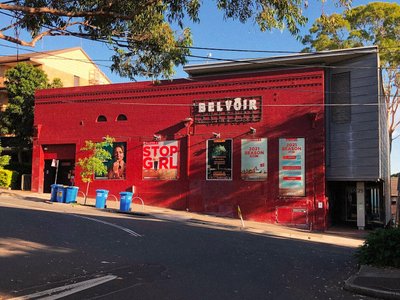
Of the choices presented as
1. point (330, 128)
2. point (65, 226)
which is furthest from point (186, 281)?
point (330, 128)

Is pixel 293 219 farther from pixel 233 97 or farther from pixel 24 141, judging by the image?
pixel 24 141

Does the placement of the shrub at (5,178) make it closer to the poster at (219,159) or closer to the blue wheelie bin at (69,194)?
the blue wheelie bin at (69,194)

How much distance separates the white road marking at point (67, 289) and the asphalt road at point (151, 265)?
0.02 meters

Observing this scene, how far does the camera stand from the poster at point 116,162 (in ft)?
98.7

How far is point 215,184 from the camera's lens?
27.6 meters

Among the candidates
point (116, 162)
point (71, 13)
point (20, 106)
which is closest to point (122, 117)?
point (116, 162)

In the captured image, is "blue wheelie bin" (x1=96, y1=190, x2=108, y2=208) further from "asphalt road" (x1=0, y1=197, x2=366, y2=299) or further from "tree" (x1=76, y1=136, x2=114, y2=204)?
"asphalt road" (x1=0, y1=197, x2=366, y2=299)

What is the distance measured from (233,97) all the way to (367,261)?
17802 millimetres

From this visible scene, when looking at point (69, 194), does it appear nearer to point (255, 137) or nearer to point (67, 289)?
point (255, 137)

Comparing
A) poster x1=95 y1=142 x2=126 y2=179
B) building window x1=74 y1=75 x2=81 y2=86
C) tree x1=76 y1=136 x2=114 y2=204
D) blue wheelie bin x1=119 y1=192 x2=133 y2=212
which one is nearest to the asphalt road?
blue wheelie bin x1=119 y1=192 x2=133 y2=212

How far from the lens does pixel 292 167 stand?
2602 centimetres

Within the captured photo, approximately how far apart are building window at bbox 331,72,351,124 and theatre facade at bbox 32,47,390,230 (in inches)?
2.2

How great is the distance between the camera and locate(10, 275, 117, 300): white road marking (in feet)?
24.0

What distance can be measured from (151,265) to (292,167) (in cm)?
1683
